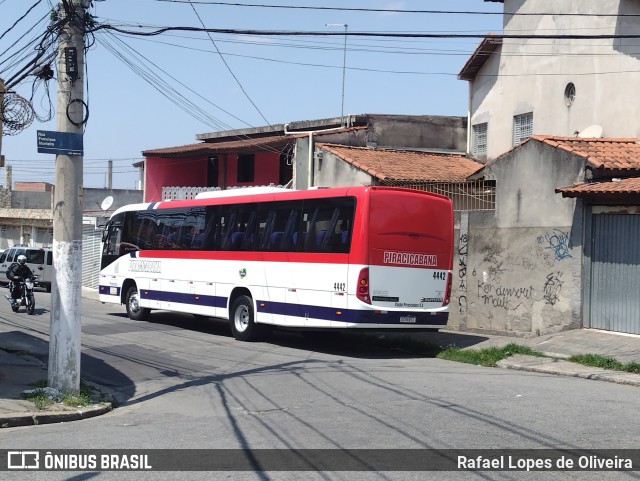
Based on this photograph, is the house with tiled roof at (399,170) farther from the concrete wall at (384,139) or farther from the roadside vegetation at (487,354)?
the roadside vegetation at (487,354)

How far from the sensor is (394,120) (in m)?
27.0

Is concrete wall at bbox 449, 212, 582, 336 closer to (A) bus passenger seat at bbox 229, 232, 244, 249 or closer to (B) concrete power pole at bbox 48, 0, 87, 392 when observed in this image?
(A) bus passenger seat at bbox 229, 232, 244, 249

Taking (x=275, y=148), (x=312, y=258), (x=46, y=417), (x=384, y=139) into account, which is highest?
(x=384, y=139)

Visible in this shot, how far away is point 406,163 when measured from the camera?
80.5 feet

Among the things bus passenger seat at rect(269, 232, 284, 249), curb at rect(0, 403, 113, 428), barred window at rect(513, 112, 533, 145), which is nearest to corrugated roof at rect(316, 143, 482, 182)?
barred window at rect(513, 112, 533, 145)

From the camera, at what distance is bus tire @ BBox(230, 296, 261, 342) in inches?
704

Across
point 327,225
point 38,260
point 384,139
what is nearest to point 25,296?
point 38,260

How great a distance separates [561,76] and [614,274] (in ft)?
28.6

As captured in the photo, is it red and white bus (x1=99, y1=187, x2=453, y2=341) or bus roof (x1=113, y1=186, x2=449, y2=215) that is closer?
red and white bus (x1=99, y1=187, x2=453, y2=341)

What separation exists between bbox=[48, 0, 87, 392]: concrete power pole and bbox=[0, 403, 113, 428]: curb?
71 cm

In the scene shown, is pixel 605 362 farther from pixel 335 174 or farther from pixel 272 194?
pixel 335 174

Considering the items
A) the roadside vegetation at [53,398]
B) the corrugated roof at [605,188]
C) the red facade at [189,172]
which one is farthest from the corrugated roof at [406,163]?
the roadside vegetation at [53,398]

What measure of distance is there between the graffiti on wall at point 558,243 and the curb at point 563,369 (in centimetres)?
282

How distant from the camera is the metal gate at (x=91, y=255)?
36.6 m
